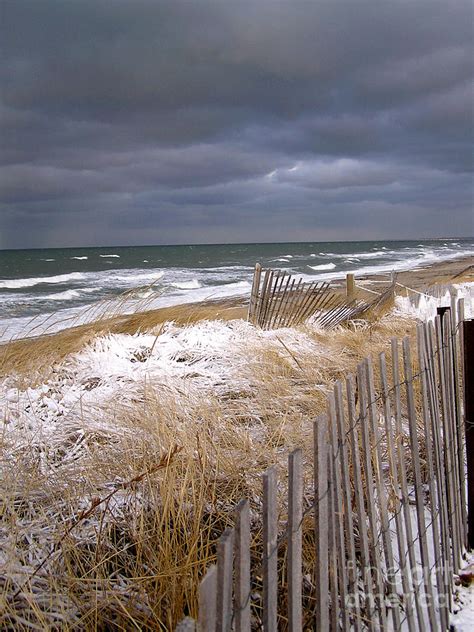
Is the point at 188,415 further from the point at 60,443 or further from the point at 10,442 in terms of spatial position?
the point at 10,442

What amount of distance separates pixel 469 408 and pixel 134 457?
1873 millimetres

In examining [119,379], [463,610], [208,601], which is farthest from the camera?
[119,379]

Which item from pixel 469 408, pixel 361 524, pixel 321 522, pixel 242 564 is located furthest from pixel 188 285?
pixel 242 564

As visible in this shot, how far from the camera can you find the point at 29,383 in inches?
176

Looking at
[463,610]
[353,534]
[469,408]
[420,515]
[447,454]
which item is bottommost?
[463,610]

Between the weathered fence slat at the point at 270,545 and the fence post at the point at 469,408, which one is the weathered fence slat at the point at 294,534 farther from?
the fence post at the point at 469,408

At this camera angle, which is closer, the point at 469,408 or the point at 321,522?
the point at 321,522

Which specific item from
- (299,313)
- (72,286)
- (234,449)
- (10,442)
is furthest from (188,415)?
(72,286)

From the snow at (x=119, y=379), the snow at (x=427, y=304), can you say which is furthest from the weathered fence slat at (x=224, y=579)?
the snow at (x=427, y=304)

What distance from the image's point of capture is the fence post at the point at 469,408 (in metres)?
2.98

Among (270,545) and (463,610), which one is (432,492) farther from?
(270,545)

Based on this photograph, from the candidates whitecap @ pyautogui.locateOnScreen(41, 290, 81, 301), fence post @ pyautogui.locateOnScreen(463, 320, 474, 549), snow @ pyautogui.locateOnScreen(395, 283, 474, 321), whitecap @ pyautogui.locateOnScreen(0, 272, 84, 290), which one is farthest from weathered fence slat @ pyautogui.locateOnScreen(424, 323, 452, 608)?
whitecap @ pyautogui.locateOnScreen(0, 272, 84, 290)

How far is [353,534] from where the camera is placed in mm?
2461

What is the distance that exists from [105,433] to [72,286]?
86.5ft
